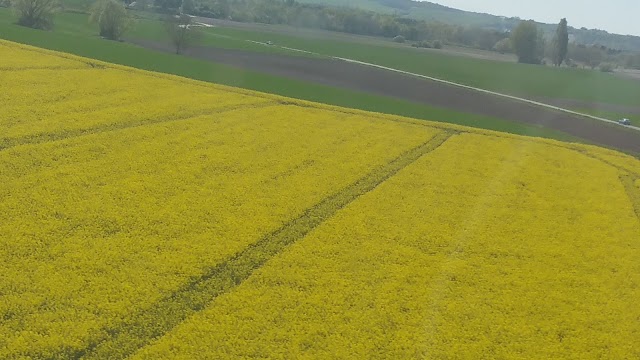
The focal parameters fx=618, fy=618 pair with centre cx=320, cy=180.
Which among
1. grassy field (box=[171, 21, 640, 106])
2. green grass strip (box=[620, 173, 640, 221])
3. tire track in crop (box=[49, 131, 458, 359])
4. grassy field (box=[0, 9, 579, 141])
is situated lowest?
tire track in crop (box=[49, 131, 458, 359])

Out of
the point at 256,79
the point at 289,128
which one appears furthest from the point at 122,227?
the point at 256,79

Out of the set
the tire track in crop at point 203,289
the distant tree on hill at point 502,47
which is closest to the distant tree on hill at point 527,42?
the distant tree on hill at point 502,47

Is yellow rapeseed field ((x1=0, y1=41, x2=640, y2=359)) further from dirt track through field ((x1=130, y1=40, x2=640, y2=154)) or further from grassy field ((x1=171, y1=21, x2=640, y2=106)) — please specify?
grassy field ((x1=171, y1=21, x2=640, y2=106))

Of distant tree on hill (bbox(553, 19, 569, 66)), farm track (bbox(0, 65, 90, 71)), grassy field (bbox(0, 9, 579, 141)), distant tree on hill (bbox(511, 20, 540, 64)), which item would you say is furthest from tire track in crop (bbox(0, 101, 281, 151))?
distant tree on hill (bbox(553, 19, 569, 66))

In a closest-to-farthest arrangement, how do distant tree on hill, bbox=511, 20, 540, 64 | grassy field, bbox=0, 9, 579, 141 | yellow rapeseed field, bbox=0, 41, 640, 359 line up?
yellow rapeseed field, bbox=0, 41, 640, 359
grassy field, bbox=0, 9, 579, 141
distant tree on hill, bbox=511, 20, 540, 64

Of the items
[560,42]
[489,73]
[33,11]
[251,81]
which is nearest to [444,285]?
[251,81]

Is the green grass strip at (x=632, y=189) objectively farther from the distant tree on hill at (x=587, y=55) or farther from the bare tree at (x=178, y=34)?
the distant tree on hill at (x=587, y=55)

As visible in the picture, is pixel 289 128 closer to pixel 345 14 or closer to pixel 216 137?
pixel 216 137
